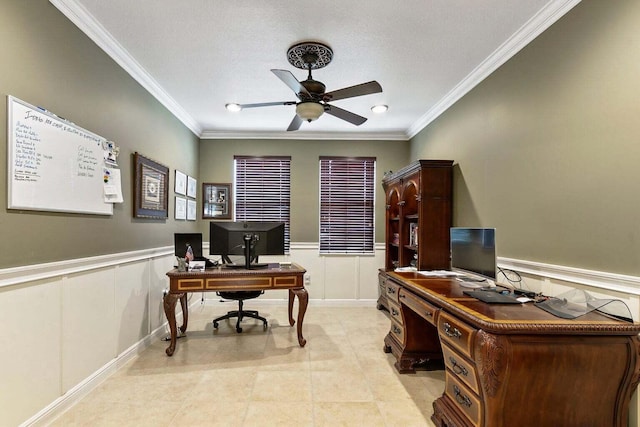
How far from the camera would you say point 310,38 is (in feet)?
8.04

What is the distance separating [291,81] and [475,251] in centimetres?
184

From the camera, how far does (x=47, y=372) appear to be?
6.42 ft

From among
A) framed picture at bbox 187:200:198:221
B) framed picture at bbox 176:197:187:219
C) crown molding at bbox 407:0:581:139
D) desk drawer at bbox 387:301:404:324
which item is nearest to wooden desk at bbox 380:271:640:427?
desk drawer at bbox 387:301:404:324

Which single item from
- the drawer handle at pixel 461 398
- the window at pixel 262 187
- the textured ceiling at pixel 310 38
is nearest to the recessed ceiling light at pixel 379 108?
the textured ceiling at pixel 310 38

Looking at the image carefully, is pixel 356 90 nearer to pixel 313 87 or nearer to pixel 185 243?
pixel 313 87

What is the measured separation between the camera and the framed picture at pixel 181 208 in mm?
4098

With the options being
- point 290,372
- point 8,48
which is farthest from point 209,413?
point 8,48

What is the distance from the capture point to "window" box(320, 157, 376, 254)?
16.8ft

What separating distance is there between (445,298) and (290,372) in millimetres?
1507

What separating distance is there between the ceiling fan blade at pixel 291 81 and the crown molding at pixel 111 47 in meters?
1.34

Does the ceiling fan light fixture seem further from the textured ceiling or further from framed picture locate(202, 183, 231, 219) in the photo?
framed picture locate(202, 183, 231, 219)

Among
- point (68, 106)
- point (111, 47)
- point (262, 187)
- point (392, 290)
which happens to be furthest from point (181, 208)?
point (392, 290)

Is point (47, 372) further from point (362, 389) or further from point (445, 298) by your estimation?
point (445, 298)

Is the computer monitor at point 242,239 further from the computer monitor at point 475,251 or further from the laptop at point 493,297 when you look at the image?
the laptop at point 493,297
